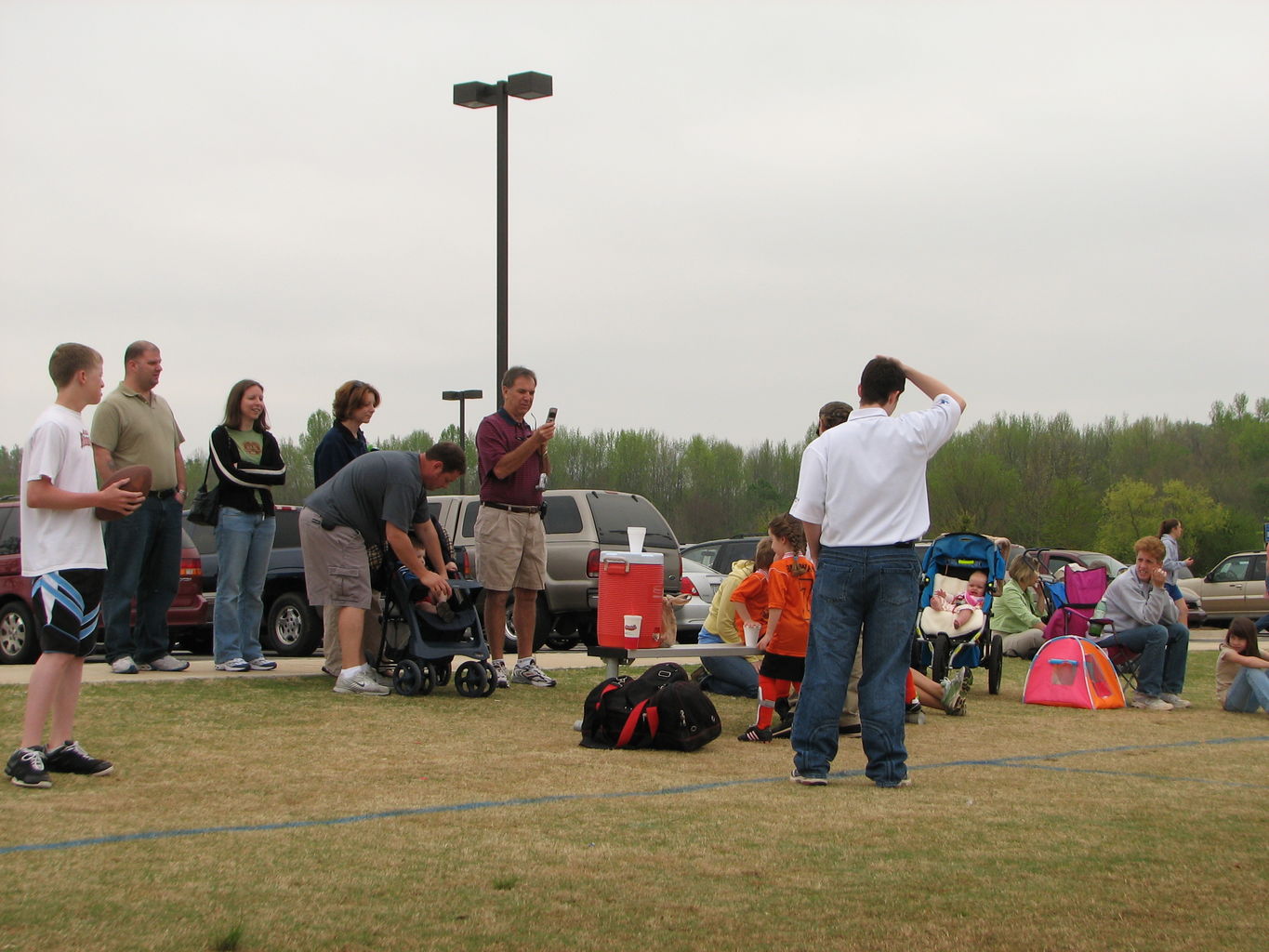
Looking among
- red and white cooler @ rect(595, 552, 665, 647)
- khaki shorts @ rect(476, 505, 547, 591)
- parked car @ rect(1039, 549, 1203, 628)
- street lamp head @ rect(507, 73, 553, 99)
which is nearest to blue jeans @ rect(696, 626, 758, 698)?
khaki shorts @ rect(476, 505, 547, 591)

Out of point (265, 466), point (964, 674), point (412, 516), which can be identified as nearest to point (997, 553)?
point (964, 674)

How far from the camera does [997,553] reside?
11.2 metres

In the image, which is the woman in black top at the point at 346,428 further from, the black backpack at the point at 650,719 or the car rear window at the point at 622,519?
the car rear window at the point at 622,519

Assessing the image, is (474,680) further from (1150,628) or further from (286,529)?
(286,529)

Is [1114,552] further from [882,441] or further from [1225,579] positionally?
[882,441]

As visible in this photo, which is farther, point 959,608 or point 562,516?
point 562,516

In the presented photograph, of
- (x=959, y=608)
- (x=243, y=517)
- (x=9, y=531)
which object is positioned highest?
(x=243, y=517)

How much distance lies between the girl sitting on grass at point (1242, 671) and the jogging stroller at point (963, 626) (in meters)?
1.66

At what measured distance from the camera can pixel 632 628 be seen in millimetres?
8094

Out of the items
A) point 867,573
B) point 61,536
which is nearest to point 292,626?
point 61,536

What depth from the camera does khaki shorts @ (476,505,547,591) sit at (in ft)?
30.9

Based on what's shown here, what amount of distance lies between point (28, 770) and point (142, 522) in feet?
12.9

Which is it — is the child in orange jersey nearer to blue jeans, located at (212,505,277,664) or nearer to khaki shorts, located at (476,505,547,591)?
khaki shorts, located at (476,505,547,591)

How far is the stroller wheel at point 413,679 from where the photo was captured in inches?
348
